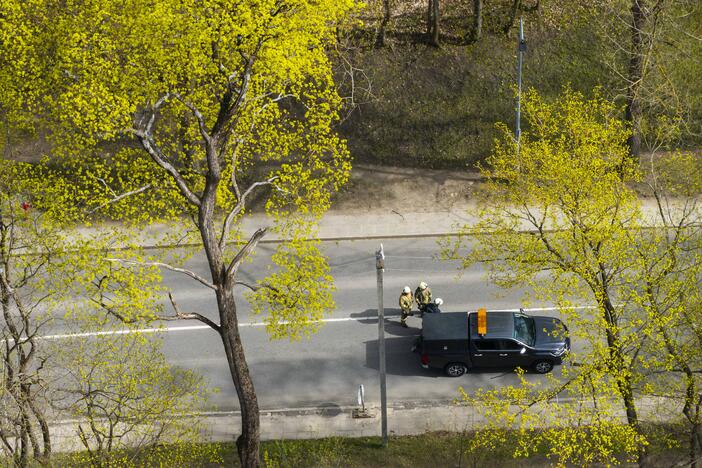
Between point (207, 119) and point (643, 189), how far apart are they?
689 inches

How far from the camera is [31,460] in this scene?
17203mm

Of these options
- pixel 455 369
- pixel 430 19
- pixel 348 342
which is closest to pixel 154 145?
pixel 348 342

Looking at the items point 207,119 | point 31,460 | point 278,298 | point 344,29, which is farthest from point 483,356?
point 344,29

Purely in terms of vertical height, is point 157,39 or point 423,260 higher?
point 157,39

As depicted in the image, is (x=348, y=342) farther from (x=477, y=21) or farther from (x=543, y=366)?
(x=477, y=21)

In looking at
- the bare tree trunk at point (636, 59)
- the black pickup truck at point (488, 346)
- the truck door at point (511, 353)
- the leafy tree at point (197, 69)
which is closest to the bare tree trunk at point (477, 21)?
the bare tree trunk at point (636, 59)

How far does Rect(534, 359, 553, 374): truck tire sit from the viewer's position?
21844 millimetres

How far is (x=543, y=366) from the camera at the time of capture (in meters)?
21.9

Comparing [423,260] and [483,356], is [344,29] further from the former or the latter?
[483,356]

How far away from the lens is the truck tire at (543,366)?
21.8 meters

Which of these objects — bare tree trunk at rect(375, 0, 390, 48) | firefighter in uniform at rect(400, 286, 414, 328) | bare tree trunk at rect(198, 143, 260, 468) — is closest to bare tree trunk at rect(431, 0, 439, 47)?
bare tree trunk at rect(375, 0, 390, 48)

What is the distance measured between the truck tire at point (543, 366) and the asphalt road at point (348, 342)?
28cm

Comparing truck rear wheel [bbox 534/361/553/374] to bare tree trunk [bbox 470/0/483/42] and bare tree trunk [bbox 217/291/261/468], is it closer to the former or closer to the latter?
bare tree trunk [bbox 217/291/261/468]

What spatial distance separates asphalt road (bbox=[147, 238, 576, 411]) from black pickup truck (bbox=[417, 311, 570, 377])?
485mm
